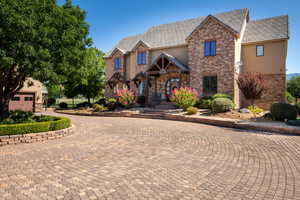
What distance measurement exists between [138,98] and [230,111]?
11018 mm

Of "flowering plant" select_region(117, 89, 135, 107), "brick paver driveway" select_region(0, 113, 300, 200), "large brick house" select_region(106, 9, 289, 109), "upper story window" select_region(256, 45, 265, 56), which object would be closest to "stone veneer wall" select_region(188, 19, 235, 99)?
"large brick house" select_region(106, 9, 289, 109)

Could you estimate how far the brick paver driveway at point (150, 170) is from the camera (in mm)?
3678

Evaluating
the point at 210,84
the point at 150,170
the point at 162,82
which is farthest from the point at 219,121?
the point at 162,82

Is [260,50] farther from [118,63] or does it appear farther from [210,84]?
[118,63]

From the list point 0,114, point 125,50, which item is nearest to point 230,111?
point 0,114

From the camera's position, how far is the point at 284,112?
1224 cm

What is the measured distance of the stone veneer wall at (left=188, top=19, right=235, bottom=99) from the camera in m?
18.2

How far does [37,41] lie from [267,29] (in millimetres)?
21268

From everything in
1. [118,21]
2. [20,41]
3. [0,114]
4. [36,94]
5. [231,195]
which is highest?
[118,21]

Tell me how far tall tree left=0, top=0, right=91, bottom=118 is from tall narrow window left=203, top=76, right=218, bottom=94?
43.5 feet

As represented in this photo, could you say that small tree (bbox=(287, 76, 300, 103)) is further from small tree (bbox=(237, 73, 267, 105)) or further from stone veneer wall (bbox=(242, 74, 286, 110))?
small tree (bbox=(237, 73, 267, 105))

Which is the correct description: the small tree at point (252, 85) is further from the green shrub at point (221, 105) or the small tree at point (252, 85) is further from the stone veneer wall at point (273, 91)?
the stone veneer wall at point (273, 91)

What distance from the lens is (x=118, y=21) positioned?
1656cm

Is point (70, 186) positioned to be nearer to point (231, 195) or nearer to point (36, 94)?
point (231, 195)
